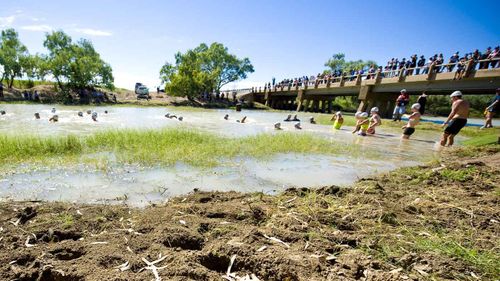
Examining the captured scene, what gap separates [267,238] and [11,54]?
64572mm

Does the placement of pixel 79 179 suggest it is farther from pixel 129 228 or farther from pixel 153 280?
pixel 153 280

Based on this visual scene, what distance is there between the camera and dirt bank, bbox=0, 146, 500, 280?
8.54 feet

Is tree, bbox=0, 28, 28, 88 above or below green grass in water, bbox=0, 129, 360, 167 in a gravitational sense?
above

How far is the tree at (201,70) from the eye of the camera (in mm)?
53125

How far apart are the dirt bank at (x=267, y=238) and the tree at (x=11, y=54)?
2383 inches

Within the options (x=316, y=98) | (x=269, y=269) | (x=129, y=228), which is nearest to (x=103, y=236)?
(x=129, y=228)

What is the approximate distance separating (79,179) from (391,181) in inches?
243

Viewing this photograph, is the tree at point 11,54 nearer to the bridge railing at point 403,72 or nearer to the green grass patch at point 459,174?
the bridge railing at point 403,72

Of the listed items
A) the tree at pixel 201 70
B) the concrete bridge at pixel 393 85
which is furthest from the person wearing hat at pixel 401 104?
the tree at pixel 201 70

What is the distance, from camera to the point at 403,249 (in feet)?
9.52

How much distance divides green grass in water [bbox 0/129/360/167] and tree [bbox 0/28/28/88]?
175 ft

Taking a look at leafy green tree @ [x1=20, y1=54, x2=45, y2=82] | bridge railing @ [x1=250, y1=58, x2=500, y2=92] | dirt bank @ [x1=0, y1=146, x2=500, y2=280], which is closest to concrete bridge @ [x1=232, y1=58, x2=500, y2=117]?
bridge railing @ [x1=250, y1=58, x2=500, y2=92]

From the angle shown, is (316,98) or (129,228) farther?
(316,98)

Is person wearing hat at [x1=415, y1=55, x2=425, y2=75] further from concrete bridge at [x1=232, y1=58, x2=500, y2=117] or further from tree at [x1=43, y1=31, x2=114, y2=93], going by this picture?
tree at [x1=43, y1=31, x2=114, y2=93]
